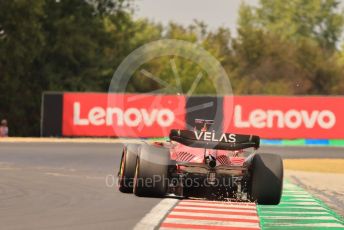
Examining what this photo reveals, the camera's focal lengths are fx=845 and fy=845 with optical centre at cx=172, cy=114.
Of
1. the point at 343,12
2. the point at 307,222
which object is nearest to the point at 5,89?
the point at 307,222

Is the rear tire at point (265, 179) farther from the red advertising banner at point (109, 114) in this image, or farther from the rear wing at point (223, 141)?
the red advertising banner at point (109, 114)

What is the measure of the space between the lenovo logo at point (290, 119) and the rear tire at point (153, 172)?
34.6 meters

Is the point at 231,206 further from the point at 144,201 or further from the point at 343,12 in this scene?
the point at 343,12

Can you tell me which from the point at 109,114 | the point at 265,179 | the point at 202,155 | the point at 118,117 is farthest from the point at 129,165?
the point at 109,114

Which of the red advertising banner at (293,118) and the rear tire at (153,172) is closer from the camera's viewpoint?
the rear tire at (153,172)

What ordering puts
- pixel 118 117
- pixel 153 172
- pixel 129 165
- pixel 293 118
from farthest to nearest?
pixel 118 117
pixel 293 118
pixel 129 165
pixel 153 172

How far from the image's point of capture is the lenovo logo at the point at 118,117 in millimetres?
47906

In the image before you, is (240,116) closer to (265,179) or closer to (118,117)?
(118,117)

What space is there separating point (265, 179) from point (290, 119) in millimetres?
35132

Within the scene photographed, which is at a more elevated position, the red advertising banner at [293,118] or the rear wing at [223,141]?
the rear wing at [223,141]

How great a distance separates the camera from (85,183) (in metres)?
20.6

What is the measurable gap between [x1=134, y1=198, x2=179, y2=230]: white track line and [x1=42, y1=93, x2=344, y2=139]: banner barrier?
3119 cm

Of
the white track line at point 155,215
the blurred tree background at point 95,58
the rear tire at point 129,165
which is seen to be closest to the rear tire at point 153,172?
the white track line at point 155,215

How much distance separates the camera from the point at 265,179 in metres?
13.4
